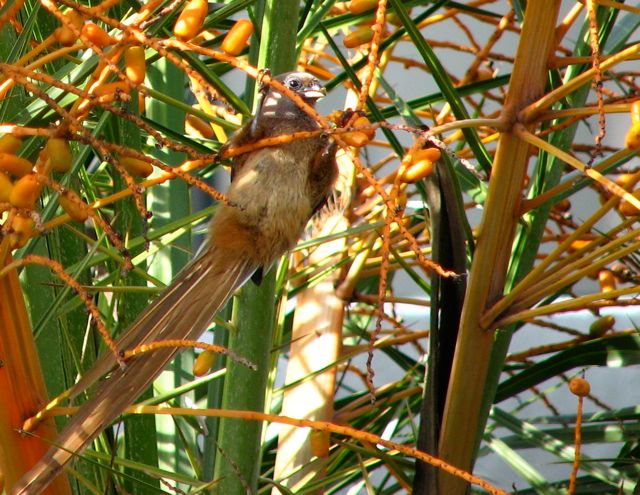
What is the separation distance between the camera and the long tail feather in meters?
0.85

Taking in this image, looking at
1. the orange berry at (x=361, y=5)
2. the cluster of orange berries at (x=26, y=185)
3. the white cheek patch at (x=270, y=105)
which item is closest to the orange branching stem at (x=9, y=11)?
the cluster of orange berries at (x=26, y=185)

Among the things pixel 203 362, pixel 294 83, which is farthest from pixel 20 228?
pixel 294 83

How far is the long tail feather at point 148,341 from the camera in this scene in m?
0.85

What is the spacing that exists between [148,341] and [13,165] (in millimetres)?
288

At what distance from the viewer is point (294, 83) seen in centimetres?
141

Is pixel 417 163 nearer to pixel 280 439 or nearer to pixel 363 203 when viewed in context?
pixel 280 439

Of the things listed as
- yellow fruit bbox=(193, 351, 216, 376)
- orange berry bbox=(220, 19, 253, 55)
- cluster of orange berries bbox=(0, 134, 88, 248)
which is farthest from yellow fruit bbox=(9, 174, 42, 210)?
yellow fruit bbox=(193, 351, 216, 376)

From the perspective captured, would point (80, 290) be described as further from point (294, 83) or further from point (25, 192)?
point (294, 83)

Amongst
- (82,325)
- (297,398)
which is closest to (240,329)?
(82,325)

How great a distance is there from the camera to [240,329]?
126cm

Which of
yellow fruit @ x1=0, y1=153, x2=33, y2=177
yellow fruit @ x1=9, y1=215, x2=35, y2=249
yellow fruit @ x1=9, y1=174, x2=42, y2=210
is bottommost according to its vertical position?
yellow fruit @ x1=9, y1=215, x2=35, y2=249

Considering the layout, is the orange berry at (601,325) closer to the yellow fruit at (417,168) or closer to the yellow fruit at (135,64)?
the yellow fruit at (417,168)

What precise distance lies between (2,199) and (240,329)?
505 millimetres

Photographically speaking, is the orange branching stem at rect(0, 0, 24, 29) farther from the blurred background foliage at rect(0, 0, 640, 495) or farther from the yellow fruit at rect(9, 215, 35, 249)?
the yellow fruit at rect(9, 215, 35, 249)
